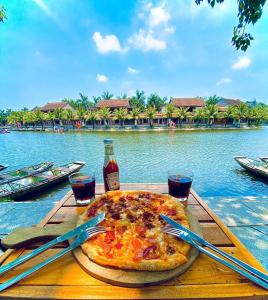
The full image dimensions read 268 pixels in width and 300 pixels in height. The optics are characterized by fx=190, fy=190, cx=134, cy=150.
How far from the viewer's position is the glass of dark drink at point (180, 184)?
5.99ft

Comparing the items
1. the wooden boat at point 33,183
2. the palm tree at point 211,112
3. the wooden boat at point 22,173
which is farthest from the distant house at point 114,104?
the wooden boat at point 33,183

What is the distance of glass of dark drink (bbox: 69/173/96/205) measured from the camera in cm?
180

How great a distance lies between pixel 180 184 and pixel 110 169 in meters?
0.71

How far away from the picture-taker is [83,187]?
71.1 inches

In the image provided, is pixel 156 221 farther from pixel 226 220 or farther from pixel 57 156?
pixel 57 156

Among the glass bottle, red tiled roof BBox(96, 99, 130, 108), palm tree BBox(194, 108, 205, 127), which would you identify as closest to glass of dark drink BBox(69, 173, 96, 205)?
the glass bottle

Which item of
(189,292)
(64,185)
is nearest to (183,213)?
(189,292)

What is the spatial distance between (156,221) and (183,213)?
0.76ft

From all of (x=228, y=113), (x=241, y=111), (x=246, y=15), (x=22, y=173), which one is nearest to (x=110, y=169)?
(x=246, y=15)

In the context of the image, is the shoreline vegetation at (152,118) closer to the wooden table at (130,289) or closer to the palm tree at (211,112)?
the palm tree at (211,112)

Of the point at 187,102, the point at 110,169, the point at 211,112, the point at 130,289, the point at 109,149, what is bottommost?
the point at 130,289

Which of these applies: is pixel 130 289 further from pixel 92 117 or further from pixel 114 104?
pixel 114 104

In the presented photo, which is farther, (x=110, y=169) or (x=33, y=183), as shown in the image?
(x=33, y=183)

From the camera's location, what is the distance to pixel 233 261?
3.43 feet
